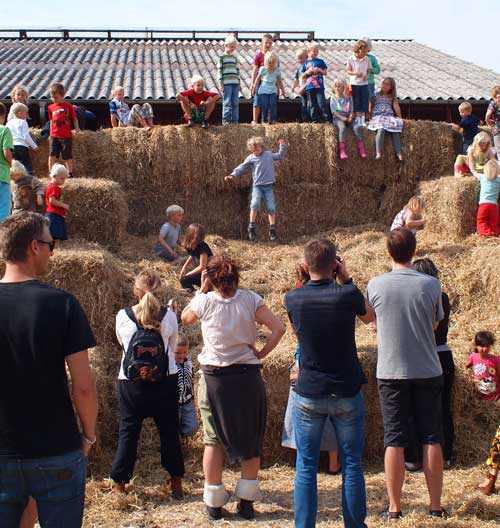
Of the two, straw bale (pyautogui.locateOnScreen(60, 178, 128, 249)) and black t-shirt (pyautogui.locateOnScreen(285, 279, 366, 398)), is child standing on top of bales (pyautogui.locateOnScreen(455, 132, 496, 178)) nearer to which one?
straw bale (pyautogui.locateOnScreen(60, 178, 128, 249))

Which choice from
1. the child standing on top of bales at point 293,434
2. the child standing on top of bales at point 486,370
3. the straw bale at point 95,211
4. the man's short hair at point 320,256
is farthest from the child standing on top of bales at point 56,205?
the child standing on top of bales at point 486,370

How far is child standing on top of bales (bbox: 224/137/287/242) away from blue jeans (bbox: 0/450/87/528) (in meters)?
7.61

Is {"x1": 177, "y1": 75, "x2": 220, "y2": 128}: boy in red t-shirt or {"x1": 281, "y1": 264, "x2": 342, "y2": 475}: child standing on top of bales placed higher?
{"x1": 177, "y1": 75, "x2": 220, "y2": 128}: boy in red t-shirt

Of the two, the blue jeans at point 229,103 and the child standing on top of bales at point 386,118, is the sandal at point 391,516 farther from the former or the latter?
the blue jeans at point 229,103

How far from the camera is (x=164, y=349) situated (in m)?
5.22

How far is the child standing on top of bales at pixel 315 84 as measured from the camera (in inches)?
444

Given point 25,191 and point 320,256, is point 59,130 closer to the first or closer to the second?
point 25,191

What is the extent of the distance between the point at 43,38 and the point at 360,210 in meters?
14.3

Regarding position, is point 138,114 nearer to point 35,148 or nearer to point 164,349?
point 35,148

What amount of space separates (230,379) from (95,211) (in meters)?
5.20

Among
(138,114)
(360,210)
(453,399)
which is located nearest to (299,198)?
(360,210)

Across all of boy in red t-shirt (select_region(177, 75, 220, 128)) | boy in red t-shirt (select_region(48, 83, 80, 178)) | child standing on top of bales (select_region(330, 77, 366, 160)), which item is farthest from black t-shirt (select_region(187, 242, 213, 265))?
child standing on top of bales (select_region(330, 77, 366, 160))

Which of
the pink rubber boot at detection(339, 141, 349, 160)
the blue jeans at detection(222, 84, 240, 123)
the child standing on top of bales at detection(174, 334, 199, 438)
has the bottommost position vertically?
the child standing on top of bales at detection(174, 334, 199, 438)

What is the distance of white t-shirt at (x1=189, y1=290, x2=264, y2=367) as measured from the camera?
4.87 m
